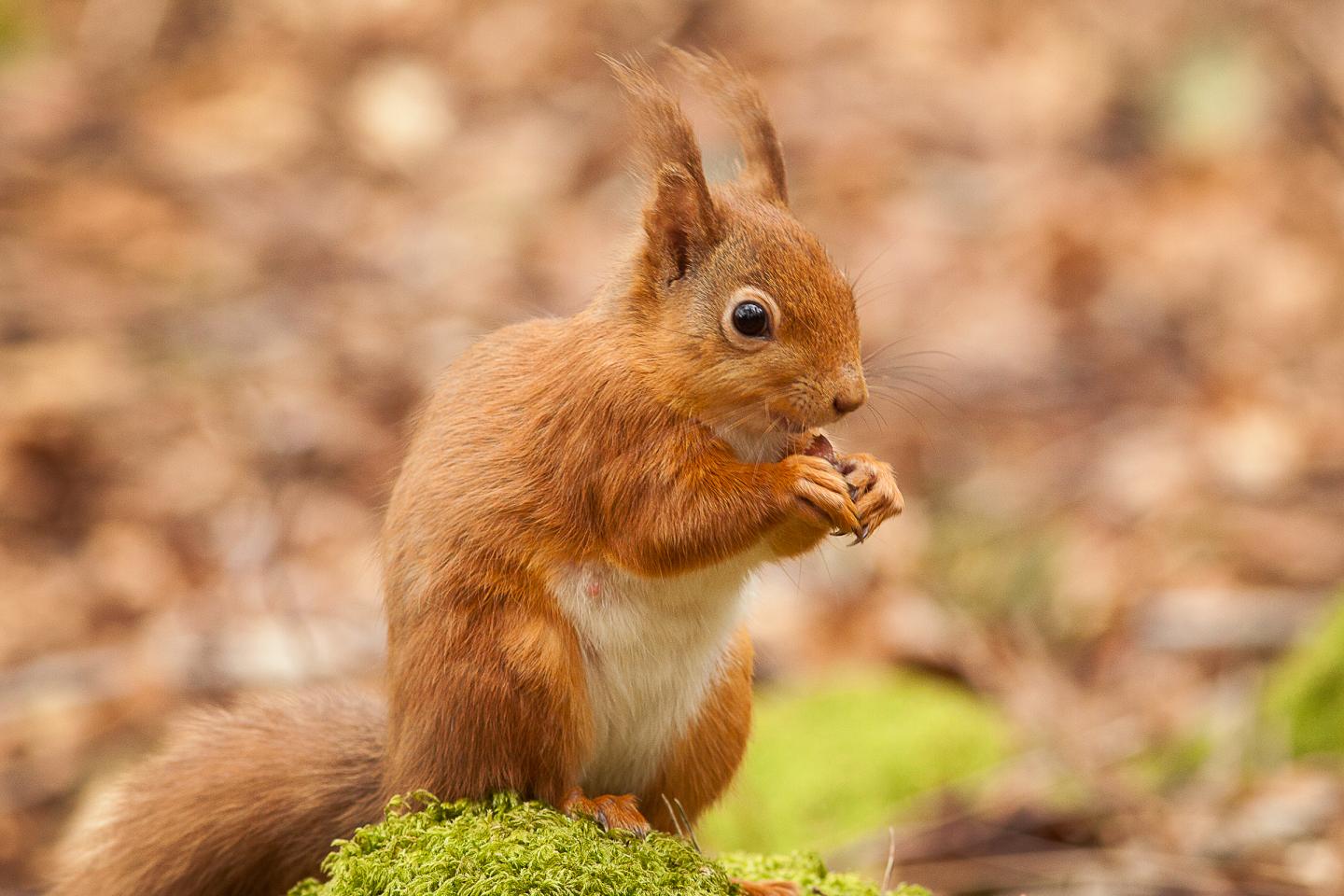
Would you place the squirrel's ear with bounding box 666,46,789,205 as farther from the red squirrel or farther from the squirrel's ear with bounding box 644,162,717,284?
the squirrel's ear with bounding box 644,162,717,284

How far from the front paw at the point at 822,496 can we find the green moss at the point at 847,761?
2.39 m

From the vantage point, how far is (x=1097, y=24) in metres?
11.3

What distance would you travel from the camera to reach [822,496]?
2.66m

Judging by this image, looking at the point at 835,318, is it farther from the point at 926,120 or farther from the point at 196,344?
the point at 926,120


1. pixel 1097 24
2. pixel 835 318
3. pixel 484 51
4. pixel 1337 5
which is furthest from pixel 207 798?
pixel 1337 5

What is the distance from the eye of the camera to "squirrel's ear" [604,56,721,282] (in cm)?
283

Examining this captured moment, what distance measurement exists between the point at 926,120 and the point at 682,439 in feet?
27.7

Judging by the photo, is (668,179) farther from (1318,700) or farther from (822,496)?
(1318,700)

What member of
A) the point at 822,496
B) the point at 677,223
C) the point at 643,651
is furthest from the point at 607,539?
the point at 677,223

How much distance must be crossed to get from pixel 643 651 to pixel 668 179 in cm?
91

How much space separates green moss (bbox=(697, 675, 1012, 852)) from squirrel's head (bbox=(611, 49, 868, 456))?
2365 mm

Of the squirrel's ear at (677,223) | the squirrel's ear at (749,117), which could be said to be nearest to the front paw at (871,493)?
the squirrel's ear at (677,223)

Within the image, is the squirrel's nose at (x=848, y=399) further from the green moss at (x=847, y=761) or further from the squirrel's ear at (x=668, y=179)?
the green moss at (x=847, y=761)

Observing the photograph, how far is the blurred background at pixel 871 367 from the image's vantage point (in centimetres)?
536
